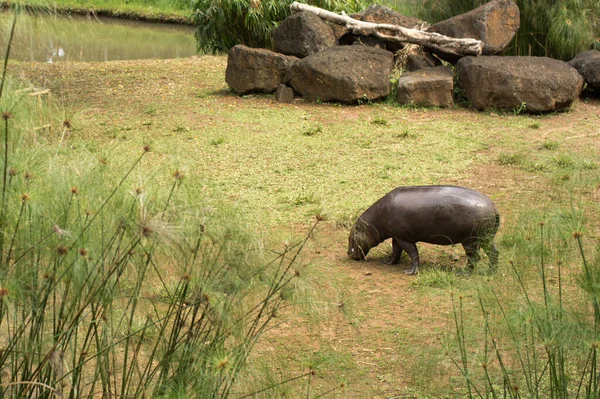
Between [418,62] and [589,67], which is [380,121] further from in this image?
[589,67]

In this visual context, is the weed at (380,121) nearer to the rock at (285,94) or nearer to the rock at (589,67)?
the rock at (285,94)

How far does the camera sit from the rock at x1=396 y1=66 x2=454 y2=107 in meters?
8.91

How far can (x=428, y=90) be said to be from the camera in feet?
29.4

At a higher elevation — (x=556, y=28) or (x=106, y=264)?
(x=556, y=28)

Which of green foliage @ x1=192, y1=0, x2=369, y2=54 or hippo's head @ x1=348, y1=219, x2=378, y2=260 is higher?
green foliage @ x1=192, y1=0, x2=369, y2=54

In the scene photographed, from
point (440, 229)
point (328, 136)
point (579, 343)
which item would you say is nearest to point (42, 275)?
point (579, 343)

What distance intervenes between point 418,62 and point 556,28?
166cm

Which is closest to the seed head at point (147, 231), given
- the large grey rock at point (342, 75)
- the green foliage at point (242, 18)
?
the large grey rock at point (342, 75)

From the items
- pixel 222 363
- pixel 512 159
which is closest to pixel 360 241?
pixel 512 159

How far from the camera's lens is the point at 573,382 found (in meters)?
3.27

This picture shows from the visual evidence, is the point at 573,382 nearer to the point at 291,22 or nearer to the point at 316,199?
the point at 316,199

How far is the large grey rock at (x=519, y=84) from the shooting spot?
867cm

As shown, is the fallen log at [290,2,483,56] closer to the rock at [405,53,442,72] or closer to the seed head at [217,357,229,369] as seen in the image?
the rock at [405,53,442,72]

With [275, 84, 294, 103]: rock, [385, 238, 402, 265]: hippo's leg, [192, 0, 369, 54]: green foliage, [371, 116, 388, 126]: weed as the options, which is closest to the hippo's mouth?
[385, 238, 402, 265]: hippo's leg
